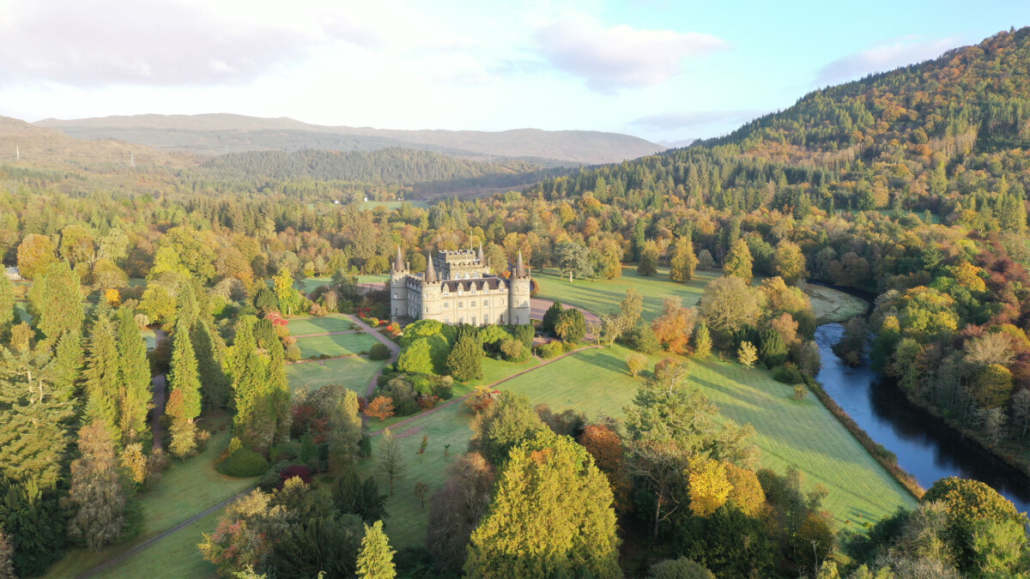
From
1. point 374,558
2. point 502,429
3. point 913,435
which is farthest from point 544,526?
point 913,435

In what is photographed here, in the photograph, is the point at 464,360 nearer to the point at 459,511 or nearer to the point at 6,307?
A: the point at 459,511

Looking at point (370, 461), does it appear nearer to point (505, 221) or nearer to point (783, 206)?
point (505, 221)

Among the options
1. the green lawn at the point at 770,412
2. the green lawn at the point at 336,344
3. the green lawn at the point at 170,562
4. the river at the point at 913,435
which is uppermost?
the green lawn at the point at 170,562

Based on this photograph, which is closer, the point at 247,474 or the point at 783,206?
the point at 247,474

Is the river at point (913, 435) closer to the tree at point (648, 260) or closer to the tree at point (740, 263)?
the tree at point (740, 263)

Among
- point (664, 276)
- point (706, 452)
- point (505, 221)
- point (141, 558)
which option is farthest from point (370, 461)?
point (505, 221)

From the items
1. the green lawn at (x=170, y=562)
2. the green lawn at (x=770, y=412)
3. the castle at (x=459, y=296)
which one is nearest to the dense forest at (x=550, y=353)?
the green lawn at (x=170, y=562)
